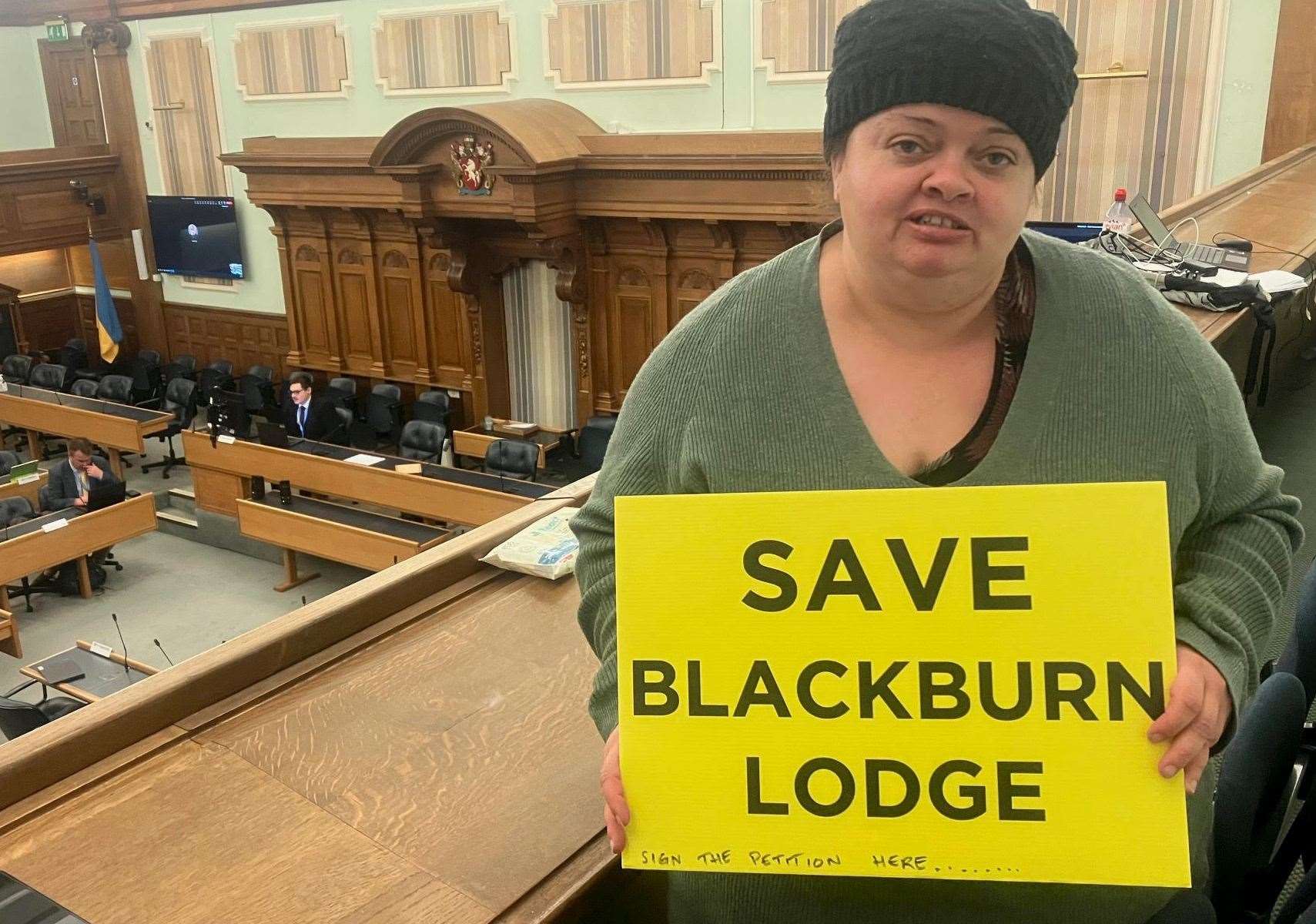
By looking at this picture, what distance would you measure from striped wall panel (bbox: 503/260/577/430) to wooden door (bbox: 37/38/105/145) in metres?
6.06

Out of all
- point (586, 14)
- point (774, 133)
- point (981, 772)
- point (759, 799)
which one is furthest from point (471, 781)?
point (586, 14)

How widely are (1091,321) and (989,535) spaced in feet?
0.71

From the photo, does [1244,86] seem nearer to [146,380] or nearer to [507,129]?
[507,129]

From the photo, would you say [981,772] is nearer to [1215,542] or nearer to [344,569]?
[1215,542]

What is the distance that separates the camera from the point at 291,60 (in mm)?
10219

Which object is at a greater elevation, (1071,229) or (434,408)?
(1071,229)

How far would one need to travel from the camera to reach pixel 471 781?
1.44 m

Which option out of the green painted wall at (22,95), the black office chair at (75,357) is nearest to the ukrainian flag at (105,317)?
the black office chair at (75,357)

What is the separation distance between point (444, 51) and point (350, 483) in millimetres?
4157

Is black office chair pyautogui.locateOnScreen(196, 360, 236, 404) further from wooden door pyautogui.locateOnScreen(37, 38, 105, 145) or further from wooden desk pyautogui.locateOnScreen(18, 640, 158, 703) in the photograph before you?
wooden desk pyautogui.locateOnScreen(18, 640, 158, 703)

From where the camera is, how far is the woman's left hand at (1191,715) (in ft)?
2.98

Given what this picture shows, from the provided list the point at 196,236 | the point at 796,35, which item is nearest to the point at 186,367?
the point at 196,236

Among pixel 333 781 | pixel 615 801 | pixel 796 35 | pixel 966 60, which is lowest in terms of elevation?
pixel 333 781

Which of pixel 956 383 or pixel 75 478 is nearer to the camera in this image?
pixel 956 383
